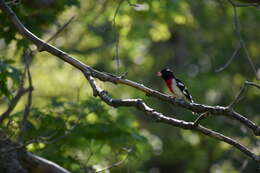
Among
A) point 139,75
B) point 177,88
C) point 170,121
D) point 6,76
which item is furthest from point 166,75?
point 139,75

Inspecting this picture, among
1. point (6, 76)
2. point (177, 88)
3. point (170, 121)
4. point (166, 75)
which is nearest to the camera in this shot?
point (170, 121)

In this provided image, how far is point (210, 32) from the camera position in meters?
19.0

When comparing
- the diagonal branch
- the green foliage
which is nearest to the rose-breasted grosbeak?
the green foliage

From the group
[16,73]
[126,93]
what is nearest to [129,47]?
[126,93]

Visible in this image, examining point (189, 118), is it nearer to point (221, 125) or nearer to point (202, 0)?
point (221, 125)

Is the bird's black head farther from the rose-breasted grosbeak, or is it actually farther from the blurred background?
the blurred background

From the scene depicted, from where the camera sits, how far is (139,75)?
18.5m

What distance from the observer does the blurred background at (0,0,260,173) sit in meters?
7.29

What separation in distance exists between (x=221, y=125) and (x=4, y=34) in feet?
26.9

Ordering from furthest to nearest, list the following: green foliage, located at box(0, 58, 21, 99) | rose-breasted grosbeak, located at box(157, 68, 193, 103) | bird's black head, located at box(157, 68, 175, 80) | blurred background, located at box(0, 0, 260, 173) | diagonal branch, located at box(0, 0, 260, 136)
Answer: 1. bird's black head, located at box(157, 68, 175, 80)
2. rose-breasted grosbeak, located at box(157, 68, 193, 103)
3. blurred background, located at box(0, 0, 260, 173)
4. green foliage, located at box(0, 58, 21, 99)
5. diagonal branch, located at box(0, 0, 260, 136)

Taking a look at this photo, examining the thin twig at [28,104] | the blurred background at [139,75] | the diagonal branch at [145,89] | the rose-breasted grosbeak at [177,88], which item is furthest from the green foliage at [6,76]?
the rose-breasted grosbeak at [177,88]

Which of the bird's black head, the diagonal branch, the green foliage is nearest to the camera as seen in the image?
the diagonal branch

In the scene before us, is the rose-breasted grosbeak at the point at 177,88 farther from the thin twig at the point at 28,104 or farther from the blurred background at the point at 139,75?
the thin twig at the point at 28,104

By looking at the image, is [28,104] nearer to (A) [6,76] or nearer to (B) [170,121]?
(A) [6,76]
